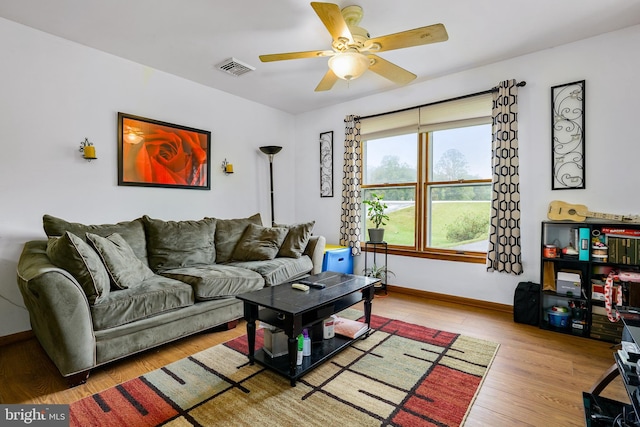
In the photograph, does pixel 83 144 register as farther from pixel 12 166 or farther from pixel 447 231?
pixel 447 231

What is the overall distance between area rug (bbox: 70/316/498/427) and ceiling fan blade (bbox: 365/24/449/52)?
2.21 m

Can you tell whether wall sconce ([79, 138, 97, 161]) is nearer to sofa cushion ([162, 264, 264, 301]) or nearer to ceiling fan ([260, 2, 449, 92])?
sofa cushion ([162, 264, 264, 301])

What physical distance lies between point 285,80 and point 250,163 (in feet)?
4.25

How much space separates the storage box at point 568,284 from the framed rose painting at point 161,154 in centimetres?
387

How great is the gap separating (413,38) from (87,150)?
2948 mm

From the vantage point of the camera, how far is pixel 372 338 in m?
2.55

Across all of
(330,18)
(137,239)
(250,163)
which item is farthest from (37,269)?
(250,163)

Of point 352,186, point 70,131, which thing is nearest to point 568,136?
point 352,186

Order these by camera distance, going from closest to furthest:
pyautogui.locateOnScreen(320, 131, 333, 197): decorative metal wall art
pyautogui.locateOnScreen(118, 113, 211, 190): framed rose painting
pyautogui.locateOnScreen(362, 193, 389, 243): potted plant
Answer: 1. pyautogui.locateOnScreen(118, 113, 211, 190): framed rose painting
2. pyautogui.locateOnScreen(362, 193, 389, 243): potted plant
3. pyautogui.locateOnScreen(320, 131, 333, 197): decorative metal wall art

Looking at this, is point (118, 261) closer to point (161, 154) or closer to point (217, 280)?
point (217, 280)

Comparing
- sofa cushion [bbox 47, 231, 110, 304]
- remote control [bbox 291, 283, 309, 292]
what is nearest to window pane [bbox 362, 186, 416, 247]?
remote control [bbox 291, 283, 309, 292]

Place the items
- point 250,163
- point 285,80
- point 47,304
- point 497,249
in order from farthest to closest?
point 250,163 < point 285,80 < point 497,249 < point 47,304

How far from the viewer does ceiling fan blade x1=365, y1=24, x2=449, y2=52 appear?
1.90 meters

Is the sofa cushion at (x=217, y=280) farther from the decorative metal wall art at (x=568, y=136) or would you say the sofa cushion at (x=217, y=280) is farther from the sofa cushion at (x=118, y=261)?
the decorative metal wall art at (x=568, y=136)
